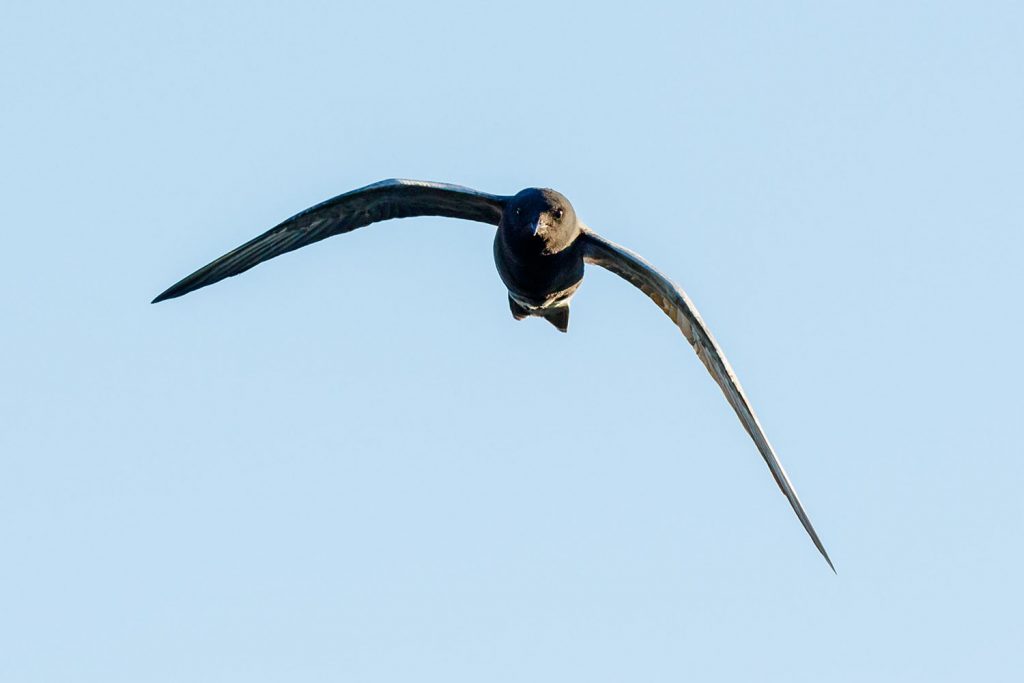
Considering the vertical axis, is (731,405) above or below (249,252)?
below

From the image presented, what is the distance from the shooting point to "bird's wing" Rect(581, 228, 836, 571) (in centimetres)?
1280

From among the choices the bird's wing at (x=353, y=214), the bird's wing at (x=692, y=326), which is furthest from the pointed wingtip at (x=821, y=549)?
the bird's wing at (x=353, y=214)

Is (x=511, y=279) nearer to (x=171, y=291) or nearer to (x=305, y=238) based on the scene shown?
(x=305, y=238)

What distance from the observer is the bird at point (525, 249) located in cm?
1341

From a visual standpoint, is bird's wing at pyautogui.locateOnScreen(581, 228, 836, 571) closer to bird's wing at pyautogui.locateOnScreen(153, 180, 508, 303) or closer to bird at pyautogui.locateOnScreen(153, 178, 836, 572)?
bird at pyautogui.locateOnScreen(153, 178, 836, 572)

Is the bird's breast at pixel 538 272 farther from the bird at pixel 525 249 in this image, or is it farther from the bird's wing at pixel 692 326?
the bird's wing at pixel 692 326

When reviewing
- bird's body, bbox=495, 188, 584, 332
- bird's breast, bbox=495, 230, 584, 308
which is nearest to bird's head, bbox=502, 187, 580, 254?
bird's body, bbox=495, 188, 584, 332

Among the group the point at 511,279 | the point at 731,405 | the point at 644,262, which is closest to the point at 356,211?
the point at 511,279

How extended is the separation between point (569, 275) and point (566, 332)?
1042 millimetres

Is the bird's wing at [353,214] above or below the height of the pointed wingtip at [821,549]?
above

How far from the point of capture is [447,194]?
14312mm

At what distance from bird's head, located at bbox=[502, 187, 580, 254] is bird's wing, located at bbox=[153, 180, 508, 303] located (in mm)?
429

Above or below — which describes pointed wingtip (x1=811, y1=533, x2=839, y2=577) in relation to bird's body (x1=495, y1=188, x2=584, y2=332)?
below

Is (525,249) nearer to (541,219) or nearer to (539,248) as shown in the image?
(539,248)
